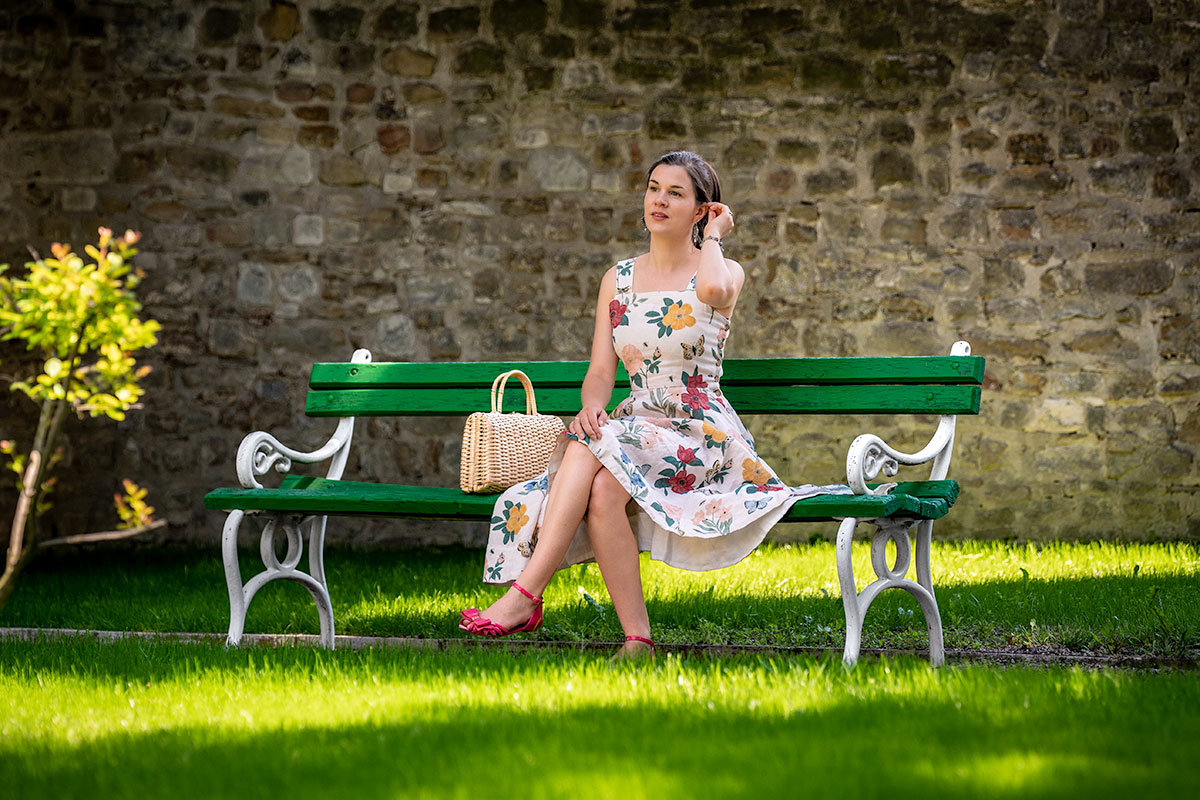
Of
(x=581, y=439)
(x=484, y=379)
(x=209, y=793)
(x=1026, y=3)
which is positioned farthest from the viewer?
(x=1026, y=3)

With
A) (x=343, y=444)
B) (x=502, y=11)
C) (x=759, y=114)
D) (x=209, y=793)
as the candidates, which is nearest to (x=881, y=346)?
(x=759, y=114)

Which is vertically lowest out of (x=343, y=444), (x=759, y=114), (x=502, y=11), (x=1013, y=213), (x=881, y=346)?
(x=343, y=444)

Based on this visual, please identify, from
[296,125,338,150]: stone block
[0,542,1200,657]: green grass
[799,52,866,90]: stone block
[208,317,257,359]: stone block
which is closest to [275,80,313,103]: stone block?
[296,125,338,150]: stone block

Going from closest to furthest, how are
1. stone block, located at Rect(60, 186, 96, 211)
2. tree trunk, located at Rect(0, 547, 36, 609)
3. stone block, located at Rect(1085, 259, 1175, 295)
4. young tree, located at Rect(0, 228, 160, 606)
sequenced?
tree trunk, located at Rect(0, 547, 36, 609) → young tree, located at Rect(0, 228, 160, 606) → stone block, located at Rect(1085, 259, 1175, 295) → stone block, located at Rect(60, 186, 96, 211)

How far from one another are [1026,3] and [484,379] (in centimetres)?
377

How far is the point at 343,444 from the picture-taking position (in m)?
4.40

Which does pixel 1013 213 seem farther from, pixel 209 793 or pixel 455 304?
pixel 209 793

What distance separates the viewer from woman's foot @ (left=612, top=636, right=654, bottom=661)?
3.23m

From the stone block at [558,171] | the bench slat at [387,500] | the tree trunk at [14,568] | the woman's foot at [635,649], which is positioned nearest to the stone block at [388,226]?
the stone block at [558,171]

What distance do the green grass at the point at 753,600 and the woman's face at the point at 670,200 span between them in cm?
131

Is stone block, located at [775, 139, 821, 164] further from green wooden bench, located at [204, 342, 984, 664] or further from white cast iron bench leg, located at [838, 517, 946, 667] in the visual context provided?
white cast iron bench leg, located at [838, 517, 946, 667]

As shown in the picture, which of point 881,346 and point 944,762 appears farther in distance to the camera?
point 881,346

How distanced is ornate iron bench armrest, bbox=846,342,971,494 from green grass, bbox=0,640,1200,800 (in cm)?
49

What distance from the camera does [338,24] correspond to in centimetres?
664
